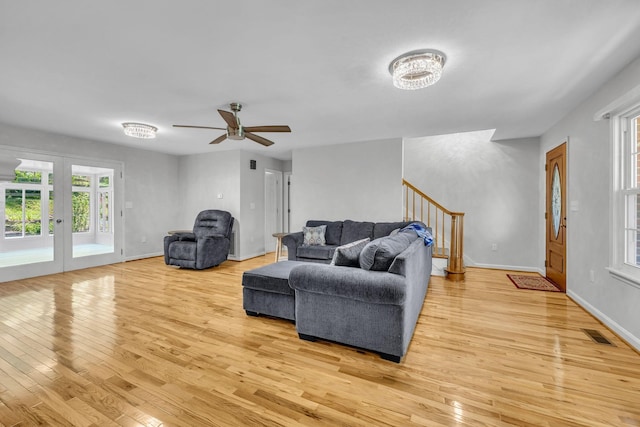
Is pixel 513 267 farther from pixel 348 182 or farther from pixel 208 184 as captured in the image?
pixel 208 184

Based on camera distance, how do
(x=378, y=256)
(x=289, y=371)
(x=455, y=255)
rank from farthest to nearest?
(x=455, y=255) < (x=378, y=256) < (x=289, y=371)

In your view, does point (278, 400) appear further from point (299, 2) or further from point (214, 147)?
point (214, 147)

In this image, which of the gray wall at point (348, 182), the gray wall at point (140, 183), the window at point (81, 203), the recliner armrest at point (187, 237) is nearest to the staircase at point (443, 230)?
the gray wall at point (348, 182)

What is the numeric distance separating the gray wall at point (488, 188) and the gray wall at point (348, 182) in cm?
105

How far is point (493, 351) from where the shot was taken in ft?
7.34

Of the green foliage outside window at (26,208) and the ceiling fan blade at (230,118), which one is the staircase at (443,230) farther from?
the green foliage outside window at (26,208)

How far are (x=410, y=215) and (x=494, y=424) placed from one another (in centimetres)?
459

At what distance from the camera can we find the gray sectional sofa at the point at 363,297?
2.07m

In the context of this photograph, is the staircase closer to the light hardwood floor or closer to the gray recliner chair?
the light hardwood floor

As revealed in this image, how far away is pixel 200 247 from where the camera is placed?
493 centimetres

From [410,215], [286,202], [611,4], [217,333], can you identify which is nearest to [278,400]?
[217,333]

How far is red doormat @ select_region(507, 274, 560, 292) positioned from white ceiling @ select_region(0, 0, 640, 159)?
239cm

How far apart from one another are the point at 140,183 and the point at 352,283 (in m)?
5.70

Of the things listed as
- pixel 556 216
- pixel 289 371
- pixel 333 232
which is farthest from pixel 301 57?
pixel 556 216
